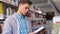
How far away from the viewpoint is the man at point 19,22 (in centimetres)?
215

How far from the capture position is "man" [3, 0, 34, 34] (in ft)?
7.06

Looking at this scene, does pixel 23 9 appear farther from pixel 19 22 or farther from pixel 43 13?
pixel 43 13

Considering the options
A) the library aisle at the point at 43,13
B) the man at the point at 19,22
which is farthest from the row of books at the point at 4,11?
the man at the point at 19,22

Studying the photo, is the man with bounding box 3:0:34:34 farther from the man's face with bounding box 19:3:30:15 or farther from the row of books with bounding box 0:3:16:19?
the row of books with bounding box 0:3:16:19

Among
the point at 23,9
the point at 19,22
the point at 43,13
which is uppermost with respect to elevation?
the point at 23,9

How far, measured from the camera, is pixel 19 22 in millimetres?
2271

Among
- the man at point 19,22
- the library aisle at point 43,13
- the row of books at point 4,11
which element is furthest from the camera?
the library aisle at point 43,13

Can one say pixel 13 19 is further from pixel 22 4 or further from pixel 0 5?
pixel 0 5

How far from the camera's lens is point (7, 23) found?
2.14m

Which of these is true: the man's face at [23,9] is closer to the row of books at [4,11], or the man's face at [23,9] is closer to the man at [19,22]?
the man at [19,22]

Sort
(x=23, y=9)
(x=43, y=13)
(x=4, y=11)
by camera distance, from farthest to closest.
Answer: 1. (x=43, y=13)
2. (x=4, y=11)
3. (x=23, y=9)

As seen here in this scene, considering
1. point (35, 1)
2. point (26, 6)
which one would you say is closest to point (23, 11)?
point (26, 6)

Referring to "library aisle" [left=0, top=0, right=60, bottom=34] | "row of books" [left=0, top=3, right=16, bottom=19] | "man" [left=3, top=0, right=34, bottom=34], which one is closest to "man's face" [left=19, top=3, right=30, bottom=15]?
"man" [left=3, top=0, right=34, bottom=34]

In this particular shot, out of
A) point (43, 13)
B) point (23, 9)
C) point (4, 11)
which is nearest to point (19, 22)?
point (23, 9)
